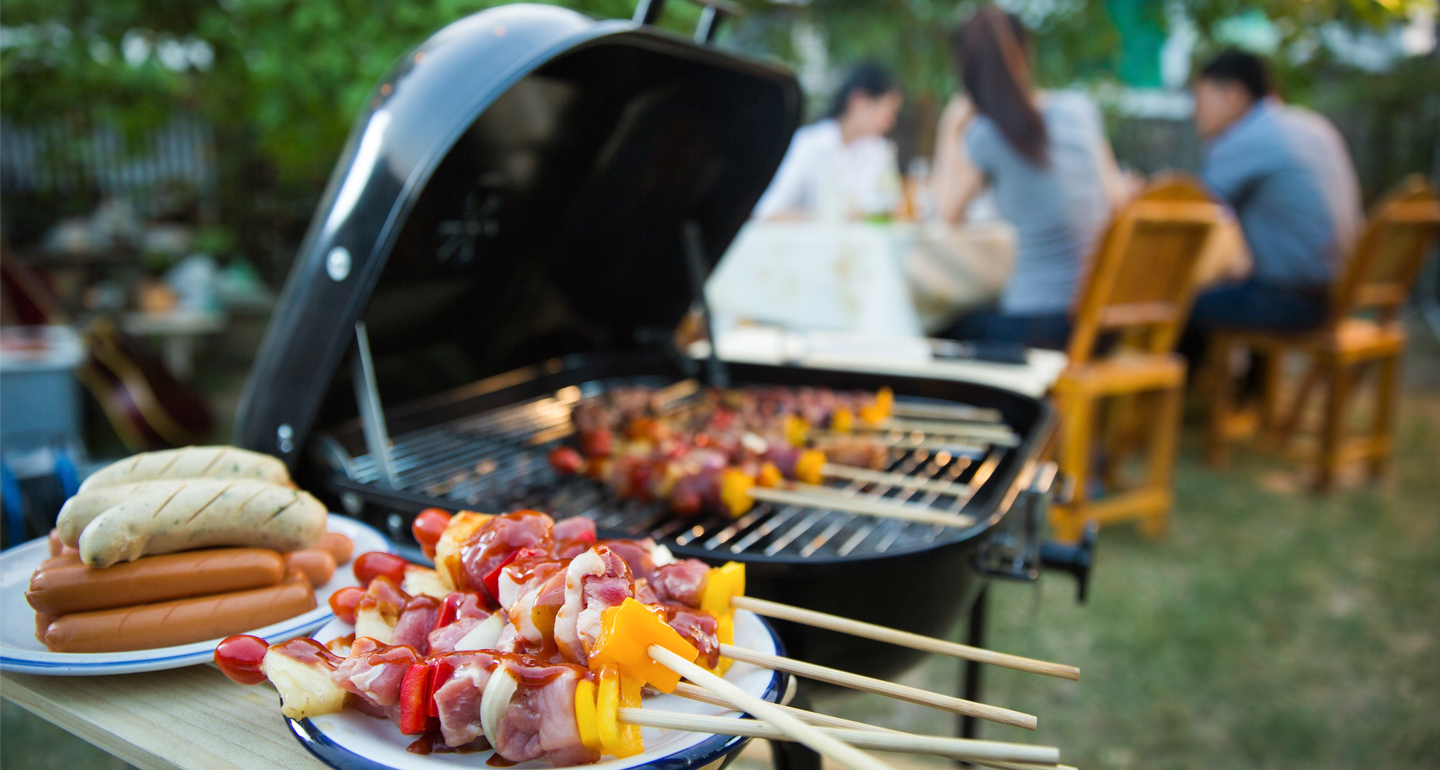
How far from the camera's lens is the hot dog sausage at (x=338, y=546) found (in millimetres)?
1048

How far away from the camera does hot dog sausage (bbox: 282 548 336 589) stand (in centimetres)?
99

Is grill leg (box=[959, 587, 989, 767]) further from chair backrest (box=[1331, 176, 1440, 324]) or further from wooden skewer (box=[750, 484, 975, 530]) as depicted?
chair backrest (box=[1331, 176, 1440, 324])

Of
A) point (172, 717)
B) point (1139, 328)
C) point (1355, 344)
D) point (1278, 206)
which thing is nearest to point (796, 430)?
point (172, 717)

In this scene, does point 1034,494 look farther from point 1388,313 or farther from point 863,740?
point 1388,313

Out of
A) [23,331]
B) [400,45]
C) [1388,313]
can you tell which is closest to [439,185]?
[400,45]

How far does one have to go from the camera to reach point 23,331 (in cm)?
511

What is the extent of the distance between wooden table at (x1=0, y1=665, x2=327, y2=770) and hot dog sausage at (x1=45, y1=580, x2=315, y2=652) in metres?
0.05

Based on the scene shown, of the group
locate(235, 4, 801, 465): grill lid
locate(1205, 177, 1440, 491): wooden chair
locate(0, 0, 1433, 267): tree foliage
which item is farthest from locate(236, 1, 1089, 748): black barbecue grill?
locate(1205, 177, 1440, 491): wooden chair

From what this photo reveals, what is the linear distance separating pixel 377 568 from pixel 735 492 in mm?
639

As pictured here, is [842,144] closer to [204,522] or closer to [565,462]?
[565,462]

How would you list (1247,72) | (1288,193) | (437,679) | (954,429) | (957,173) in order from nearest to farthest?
1. (437,679)
2. (954,429)
3. (957,173)
4. (1288,193)
5. (1247,72)

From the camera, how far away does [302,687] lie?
0.72 m

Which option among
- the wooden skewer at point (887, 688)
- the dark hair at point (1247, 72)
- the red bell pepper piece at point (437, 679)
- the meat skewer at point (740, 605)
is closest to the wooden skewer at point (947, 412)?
the meat skewer at point (740, 605)

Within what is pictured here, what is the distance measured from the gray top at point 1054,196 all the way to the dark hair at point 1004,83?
6 cm
